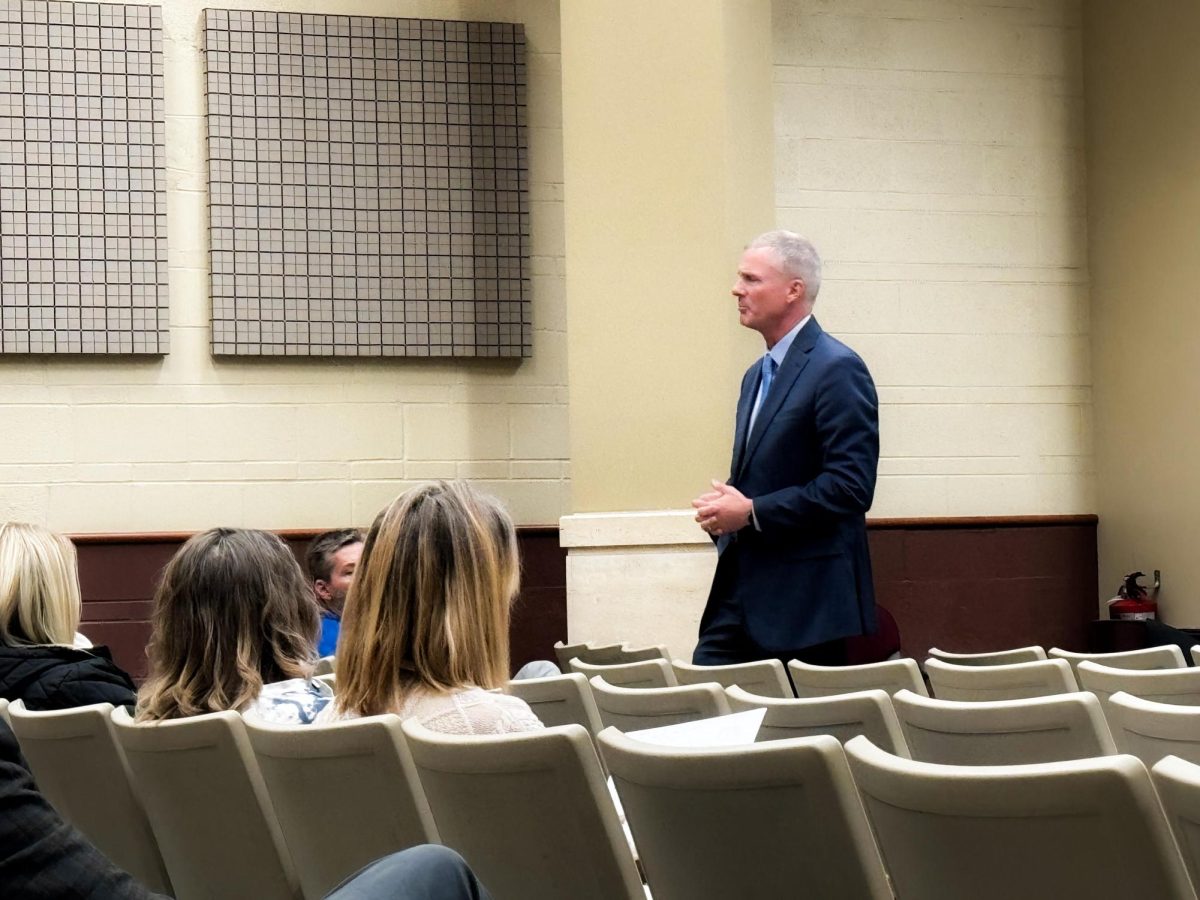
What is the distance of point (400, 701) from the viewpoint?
7.29 feet

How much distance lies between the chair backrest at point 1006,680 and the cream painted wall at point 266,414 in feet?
11.4

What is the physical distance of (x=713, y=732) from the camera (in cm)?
211

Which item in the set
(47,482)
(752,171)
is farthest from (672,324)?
(47,482)

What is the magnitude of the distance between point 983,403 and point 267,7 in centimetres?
336

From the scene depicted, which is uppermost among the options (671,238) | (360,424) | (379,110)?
(379,110)

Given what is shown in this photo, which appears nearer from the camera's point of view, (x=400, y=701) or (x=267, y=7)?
(x=400, y=701)

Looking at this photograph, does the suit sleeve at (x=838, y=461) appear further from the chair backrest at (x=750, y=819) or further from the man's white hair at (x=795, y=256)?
the chair backrest at (x=750, y=819)

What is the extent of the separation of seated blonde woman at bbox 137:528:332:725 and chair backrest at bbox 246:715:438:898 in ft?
1.52

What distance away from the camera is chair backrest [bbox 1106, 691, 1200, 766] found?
202 cm

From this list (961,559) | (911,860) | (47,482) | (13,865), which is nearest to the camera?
(13,865)

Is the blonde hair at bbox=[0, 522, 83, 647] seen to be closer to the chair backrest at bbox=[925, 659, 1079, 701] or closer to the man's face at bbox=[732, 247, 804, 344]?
the chair backrest at bbox=[925, 659, 1079, 701]

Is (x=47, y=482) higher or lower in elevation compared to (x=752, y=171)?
lower

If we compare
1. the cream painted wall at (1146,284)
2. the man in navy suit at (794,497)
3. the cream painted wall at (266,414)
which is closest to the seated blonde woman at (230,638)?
the man in navy suit at (794,497)

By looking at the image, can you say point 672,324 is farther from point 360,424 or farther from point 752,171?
point 360,424
